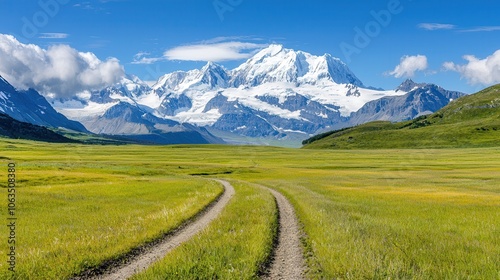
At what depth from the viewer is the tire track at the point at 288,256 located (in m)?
13.5

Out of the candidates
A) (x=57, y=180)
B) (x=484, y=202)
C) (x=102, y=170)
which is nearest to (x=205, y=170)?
(x=102, y=170)

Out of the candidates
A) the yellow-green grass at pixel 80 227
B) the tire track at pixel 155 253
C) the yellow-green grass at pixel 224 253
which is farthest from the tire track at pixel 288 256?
the yellow-green grass at pixel 80 227

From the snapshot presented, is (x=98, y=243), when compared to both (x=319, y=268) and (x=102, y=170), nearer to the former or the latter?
(x=319, y=268)

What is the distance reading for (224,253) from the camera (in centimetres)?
1513

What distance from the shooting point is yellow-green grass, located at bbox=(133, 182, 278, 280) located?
1290 centimetres

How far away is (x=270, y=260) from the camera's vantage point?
15016 millimetres

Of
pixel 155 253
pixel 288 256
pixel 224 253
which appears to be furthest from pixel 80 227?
pixel 288 256

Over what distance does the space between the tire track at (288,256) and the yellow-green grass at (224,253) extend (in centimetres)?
38

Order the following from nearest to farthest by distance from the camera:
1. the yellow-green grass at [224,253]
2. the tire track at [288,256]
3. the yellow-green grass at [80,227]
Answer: the yellow-green grass at [224,253] < the tire track at [288,256] < the yellow-green grass at [80,227]

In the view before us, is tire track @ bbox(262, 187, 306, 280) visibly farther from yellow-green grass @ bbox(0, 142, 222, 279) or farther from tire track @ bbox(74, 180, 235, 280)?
yellow-green grass @ bbox(0, 142, 222, 279)

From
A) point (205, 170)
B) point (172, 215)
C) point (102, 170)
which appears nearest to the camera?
point (172, 215)

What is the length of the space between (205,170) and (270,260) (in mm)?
83296

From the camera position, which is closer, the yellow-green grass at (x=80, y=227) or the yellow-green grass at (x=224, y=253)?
the yellow-green grass at (x=224, y=253)

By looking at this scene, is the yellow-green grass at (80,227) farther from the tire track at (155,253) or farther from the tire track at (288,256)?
the tire track at (288,256)
